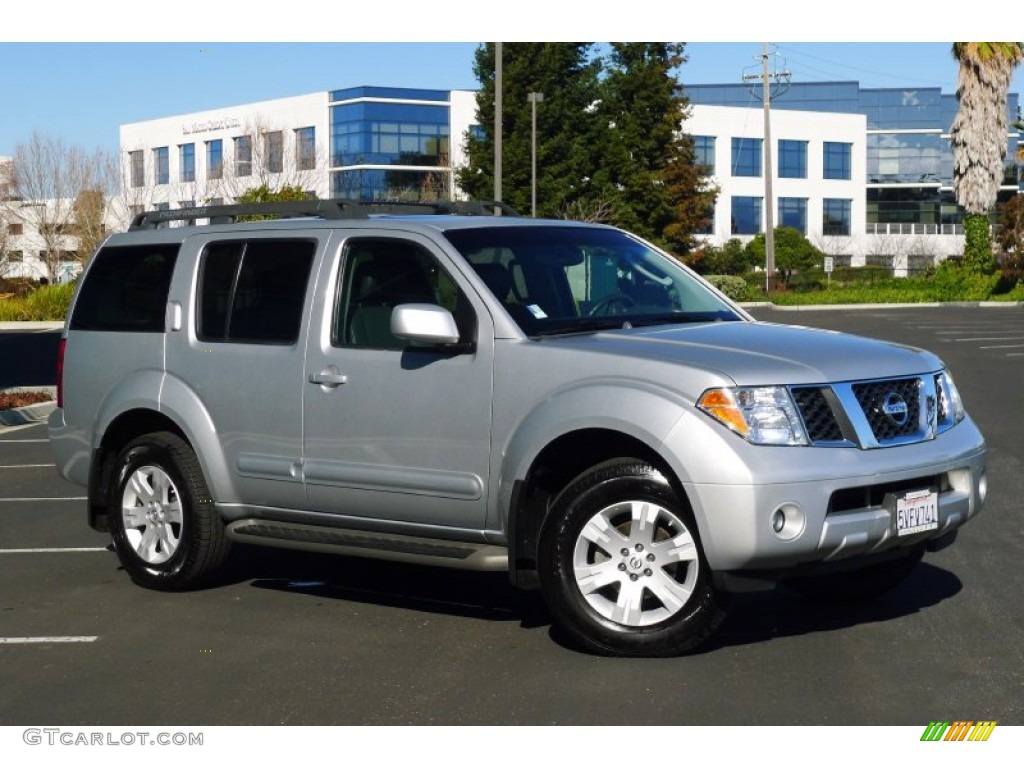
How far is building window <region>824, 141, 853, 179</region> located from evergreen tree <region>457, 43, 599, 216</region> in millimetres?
37536

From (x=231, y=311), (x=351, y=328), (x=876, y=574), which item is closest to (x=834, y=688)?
(x=876, y=574)

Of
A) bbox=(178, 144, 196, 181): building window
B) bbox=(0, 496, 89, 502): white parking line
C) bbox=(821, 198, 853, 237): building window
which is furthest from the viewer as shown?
bbox=(821, 198, 853, 237): building window

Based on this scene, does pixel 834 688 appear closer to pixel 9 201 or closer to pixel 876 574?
pixel 876 574

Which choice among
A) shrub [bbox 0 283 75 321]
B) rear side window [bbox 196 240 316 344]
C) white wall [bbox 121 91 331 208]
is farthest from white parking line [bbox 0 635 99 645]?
white wall [bbox 121 91 331 208]

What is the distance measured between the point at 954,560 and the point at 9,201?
3260 inches

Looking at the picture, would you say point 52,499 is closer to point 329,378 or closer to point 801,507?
point 329,378

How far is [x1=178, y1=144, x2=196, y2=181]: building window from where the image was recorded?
84562 mm

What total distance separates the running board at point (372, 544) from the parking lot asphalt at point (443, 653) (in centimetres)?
35

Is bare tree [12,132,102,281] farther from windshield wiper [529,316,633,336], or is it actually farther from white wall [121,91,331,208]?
windshield wiper [529,316,633,336]

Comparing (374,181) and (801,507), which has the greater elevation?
(374,181)

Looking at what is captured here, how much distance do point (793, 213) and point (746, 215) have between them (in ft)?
17.2

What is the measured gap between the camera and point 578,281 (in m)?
7.75
